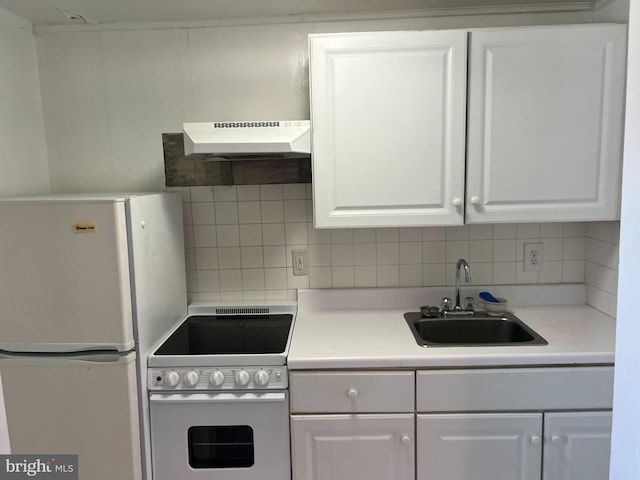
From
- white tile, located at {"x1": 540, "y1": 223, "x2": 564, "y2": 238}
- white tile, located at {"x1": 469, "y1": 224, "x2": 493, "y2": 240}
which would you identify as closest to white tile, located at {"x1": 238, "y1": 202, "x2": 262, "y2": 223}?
white tile, located at {"x1": 469, "y1": 224, "x2": 493, "y2": 240}

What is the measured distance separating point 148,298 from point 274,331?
55 cm

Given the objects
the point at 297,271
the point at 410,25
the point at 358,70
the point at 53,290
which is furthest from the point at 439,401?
the point at 410,25

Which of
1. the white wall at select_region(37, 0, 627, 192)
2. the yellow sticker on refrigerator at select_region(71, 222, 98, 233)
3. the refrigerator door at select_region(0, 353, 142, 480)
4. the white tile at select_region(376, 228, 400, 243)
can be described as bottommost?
the refrigerator door at select_region(0, 353, 142, 480)

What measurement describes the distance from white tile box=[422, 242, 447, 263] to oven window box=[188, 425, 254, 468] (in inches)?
44.3

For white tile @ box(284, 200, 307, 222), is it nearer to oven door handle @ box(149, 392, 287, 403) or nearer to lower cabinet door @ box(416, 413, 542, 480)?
oven door handle @ box(149, 392, 287, 403)

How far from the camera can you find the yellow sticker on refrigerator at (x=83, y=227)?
1.35 metres

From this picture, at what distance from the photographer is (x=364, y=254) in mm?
2020

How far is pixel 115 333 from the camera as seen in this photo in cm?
140

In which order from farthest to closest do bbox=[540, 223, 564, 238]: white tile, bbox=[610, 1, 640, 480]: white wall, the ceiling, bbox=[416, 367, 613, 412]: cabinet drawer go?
1. bbox=[540, 223, 564, 238]: white tile
2. the ceiling
3. bbox=[416, 367, 613, 412]: cabinet drawer
4. bbox=[610, 1, 640, 480]: white wall

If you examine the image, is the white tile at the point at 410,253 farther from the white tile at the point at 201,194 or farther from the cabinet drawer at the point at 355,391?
the white tile at the point at 201,194

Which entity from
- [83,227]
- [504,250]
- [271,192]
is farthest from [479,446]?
[83,227]

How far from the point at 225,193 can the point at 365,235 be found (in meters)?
0.72

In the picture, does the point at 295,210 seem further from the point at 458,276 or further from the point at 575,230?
the point at 575,230

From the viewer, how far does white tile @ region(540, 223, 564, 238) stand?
197 centimetres
